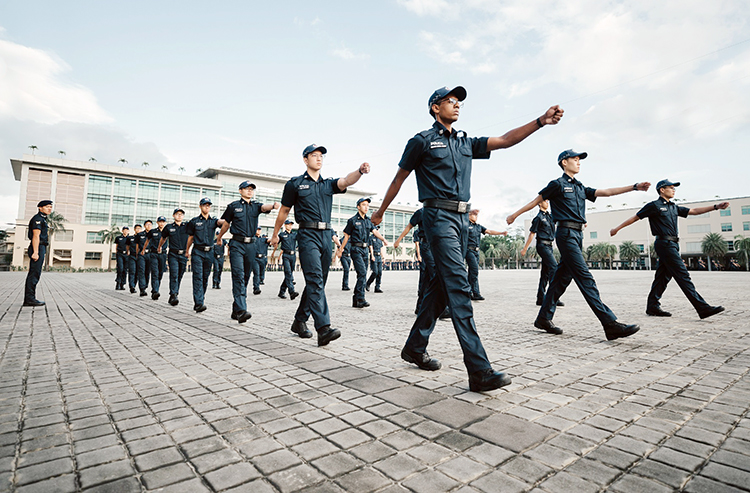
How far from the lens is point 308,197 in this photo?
5.26m

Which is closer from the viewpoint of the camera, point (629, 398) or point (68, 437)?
point (68, 437)

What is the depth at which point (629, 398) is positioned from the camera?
2.85m

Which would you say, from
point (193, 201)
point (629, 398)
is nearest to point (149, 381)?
point (629, 398)

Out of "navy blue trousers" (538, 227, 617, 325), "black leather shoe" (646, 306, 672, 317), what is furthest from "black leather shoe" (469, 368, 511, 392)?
"black leather shoe" (646, 306, 672, 317)

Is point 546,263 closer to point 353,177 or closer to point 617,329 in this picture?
point 617,329

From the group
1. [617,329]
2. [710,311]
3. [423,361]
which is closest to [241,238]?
[423,361]

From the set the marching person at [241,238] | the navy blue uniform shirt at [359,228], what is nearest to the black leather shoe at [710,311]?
the navy blue uniform shirt at [359,228]

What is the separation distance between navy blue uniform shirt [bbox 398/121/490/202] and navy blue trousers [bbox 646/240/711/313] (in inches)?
194

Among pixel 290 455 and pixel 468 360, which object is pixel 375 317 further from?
pixel 290 455

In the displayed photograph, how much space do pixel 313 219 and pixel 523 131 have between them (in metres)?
2.85

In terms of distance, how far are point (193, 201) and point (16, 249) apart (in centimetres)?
2692

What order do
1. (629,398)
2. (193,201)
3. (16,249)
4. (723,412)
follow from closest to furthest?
1. (723,412)
2. (629,398)
3. (16,249)
4. (193,201)

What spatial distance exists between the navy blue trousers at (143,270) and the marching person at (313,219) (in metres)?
8.94

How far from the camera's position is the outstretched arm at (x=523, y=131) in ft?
10.2
